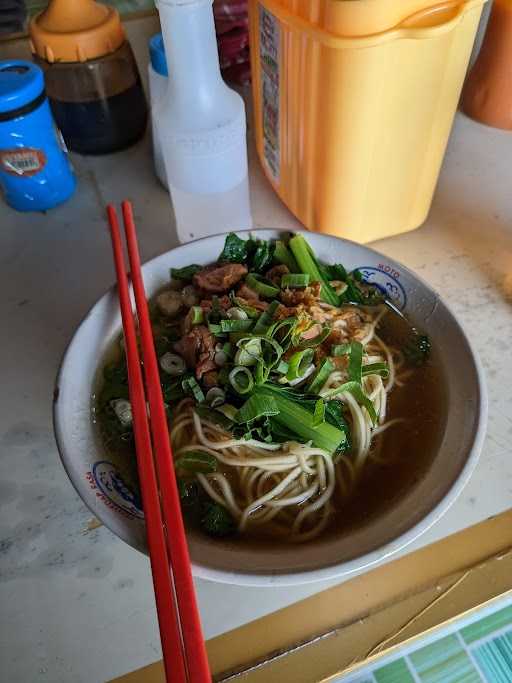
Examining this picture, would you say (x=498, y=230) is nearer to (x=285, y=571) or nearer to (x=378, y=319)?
(x=378, y=319)

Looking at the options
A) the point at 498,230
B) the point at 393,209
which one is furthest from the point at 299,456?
the point at 498,230

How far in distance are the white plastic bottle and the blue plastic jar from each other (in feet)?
0.84

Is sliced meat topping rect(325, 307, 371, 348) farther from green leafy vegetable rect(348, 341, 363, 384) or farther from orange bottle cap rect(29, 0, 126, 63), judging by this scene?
orange bottle cap rect(29, 0, 126, 63)

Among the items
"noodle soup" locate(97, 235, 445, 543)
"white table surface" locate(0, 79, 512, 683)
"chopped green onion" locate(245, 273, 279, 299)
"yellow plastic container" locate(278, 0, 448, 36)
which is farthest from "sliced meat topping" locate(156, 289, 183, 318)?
"yellow plastic container" locate(278, 0, 448, 36)

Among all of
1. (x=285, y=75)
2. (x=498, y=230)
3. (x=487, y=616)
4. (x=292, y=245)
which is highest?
(x=285, y=75)

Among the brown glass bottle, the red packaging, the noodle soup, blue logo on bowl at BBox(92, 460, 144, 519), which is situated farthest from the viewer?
the red packaging

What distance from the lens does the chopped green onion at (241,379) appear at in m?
0.69

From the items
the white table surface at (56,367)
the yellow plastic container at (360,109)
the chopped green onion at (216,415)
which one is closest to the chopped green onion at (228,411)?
the chopped green onion at (216,415)

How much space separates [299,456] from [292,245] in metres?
0.30

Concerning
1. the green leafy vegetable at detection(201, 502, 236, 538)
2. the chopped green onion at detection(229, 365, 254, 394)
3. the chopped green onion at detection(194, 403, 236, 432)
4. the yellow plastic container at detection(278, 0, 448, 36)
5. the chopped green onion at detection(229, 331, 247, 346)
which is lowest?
the green leafy vegetable at detection(201, 502, 236, 538)

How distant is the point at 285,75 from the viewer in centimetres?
82

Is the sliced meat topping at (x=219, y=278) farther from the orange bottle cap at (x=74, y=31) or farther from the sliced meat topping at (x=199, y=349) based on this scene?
the orange bottle cap at (x=74, y=31)

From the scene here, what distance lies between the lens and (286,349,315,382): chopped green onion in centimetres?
71

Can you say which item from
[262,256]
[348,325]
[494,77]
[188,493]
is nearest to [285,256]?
[262,256]
